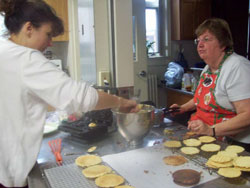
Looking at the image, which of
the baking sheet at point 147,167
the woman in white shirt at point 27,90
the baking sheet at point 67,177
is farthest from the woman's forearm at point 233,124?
the baking sheet at point 67,177

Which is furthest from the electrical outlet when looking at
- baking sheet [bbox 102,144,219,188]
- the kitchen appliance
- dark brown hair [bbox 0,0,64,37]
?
dark brown hair [bbox 0,0,64,37]

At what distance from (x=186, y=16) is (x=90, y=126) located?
303 cm

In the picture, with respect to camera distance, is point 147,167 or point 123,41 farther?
point 123,41

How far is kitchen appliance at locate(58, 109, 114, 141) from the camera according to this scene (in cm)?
129

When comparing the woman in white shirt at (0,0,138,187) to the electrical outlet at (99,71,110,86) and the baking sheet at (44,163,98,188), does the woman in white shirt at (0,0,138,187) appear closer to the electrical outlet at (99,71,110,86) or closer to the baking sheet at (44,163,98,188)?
the baking sheet at (44,163,98,188)

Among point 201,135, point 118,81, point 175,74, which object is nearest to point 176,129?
point 201,135

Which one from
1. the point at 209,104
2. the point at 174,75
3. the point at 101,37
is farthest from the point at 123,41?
the point at 174,75

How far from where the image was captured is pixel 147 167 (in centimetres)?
101

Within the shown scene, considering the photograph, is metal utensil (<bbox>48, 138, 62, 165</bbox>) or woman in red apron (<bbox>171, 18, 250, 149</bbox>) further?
woman in red apron (<bbox>171, 18, 250, 149</bbox>)

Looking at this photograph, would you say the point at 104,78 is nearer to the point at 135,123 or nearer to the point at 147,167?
the point at 135,123

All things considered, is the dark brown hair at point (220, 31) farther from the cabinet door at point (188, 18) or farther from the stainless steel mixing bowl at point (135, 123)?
the cabinet door at point (188, 18)

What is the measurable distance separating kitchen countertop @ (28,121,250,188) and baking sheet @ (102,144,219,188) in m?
0.05

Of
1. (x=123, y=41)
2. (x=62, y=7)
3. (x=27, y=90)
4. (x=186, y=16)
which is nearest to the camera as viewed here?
(x=27, y=90)

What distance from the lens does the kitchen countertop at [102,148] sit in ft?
2.87
